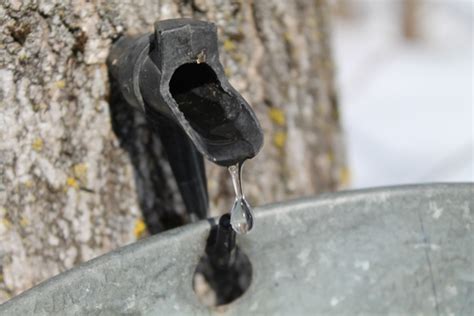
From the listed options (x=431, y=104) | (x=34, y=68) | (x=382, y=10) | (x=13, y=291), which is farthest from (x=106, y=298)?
(x=382, y=10)

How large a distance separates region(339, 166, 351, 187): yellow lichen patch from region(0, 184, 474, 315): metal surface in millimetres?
614

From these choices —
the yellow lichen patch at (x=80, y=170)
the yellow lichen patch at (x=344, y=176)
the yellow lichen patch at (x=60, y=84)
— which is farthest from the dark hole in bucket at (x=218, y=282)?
the yellow lichen patch at (x=344, y=176)

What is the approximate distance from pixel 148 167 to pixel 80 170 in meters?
0.12

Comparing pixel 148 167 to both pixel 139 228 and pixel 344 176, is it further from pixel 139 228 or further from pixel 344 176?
pixel 344 176

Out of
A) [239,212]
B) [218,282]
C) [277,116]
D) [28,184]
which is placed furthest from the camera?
[277,116]

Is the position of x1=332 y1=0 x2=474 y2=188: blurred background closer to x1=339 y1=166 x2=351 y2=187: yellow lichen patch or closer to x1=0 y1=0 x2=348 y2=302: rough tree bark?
x1=339 y1=166 x2=351 y2=187: yellow lichen patch

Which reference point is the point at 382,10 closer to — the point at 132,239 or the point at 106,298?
the point at 132,239

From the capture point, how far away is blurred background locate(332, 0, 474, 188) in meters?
2.59

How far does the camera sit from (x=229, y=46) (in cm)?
129

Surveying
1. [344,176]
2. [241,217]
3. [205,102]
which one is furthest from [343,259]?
[344,176]

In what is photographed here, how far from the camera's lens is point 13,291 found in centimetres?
109

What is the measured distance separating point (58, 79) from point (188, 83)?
19 cm

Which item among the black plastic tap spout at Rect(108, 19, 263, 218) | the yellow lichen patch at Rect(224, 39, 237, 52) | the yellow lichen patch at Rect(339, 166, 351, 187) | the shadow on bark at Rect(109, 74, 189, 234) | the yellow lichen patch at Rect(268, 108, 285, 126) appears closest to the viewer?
the black plastic tap spout at Rect(108, 19, 263, 218)

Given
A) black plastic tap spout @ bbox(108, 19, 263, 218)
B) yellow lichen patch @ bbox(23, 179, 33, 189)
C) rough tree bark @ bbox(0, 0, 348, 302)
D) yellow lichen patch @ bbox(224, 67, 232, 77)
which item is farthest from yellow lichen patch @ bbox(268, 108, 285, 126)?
yellow lichen patch @ bbox(23, 179, 33, 189)
